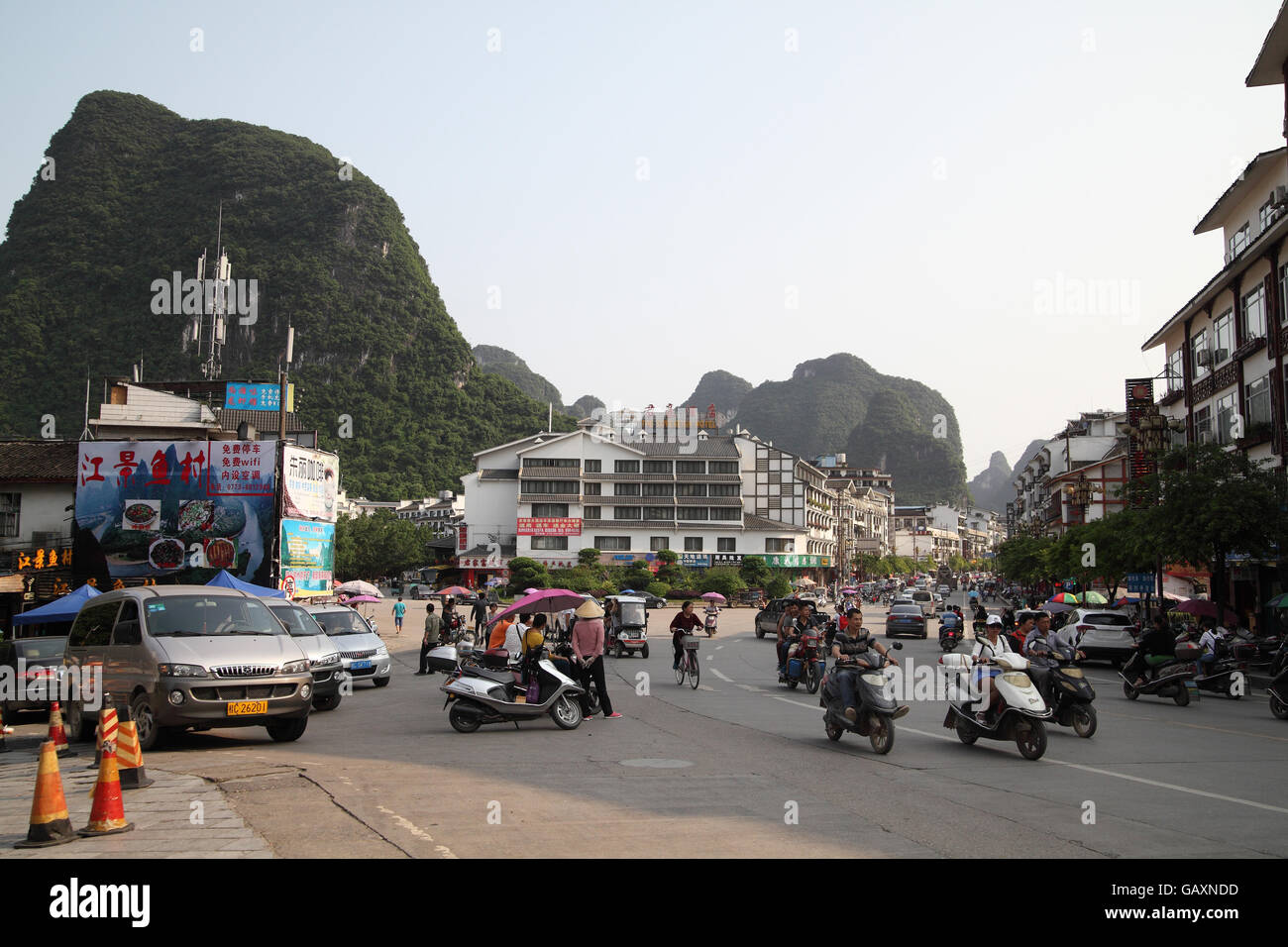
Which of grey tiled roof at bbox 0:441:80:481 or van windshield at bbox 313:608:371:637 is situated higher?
grey tiled roof at bbox 0:441:80:481

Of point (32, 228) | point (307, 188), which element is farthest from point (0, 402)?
point (307, 188)

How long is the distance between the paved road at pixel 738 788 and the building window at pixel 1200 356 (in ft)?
67.7

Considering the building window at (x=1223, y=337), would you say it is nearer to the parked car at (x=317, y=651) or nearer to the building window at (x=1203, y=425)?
the building window at (x=1203, y=425)

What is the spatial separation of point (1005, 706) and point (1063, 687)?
185cm

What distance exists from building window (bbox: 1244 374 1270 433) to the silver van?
2735 cm

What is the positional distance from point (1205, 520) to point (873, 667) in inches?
676

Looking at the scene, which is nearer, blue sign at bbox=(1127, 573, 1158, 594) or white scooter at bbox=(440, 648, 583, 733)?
white scooter at bbox=(440, 648, 583, 733)

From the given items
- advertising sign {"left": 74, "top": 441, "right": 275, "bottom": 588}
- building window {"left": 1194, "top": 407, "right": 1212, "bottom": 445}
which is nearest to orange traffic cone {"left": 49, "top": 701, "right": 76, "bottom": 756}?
advertising sign {"left": 74, "top": 441, "right": 275, "bottom": 588}

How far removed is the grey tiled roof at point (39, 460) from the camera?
35.8 metres

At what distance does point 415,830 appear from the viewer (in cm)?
708

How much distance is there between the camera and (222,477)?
115ft

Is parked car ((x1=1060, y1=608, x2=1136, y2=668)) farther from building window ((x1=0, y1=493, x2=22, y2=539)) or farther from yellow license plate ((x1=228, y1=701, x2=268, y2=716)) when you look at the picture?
building window ((x1=0, y1=493, x2=22, y2=539))

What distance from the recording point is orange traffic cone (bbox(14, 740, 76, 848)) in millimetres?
6551
